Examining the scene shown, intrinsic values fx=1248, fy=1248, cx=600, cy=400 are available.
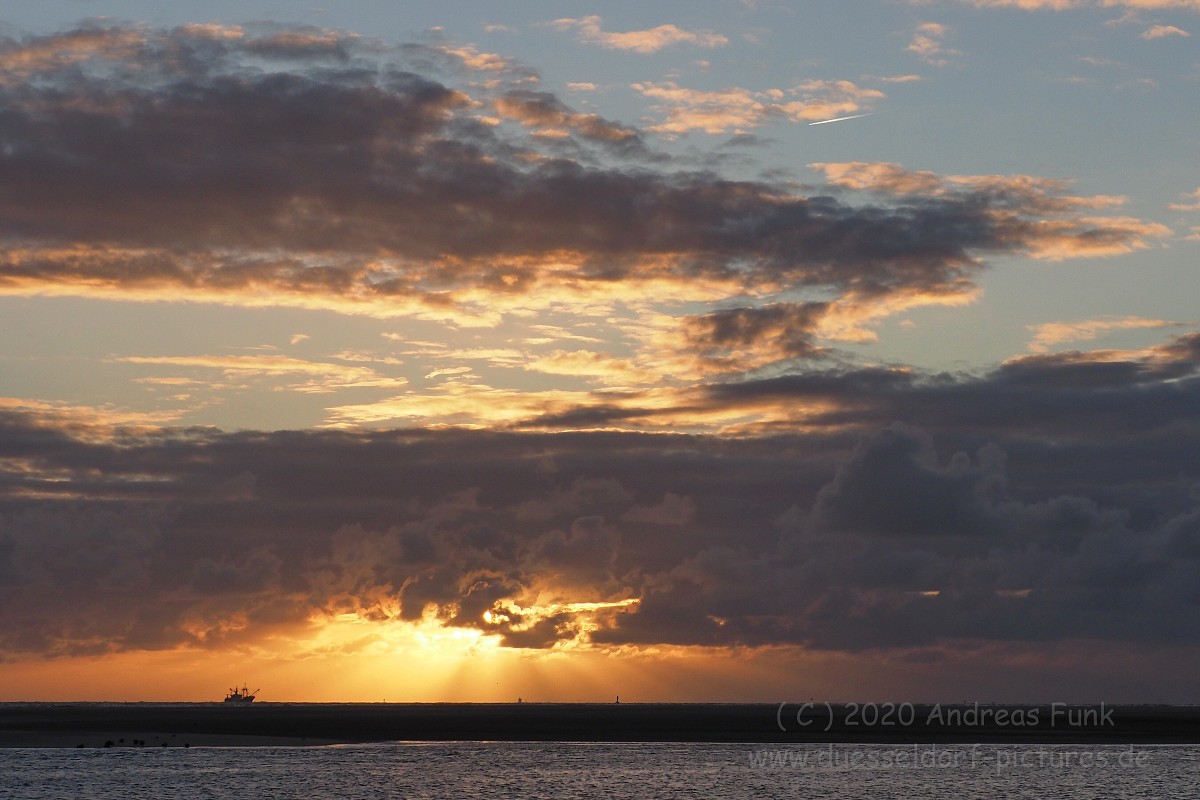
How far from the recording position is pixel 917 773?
145 m

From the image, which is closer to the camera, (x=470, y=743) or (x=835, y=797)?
(x=835, y=797)

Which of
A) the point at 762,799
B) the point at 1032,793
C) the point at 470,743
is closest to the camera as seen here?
the point at 762,799

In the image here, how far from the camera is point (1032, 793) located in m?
125

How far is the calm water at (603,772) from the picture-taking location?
12144 cm

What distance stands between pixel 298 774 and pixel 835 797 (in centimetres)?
5917

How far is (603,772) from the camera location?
463ft

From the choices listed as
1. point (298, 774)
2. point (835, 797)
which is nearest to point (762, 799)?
point (835, 797)

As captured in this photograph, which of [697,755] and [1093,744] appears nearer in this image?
[697,755]

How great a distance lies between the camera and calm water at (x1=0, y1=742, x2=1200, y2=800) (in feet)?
398

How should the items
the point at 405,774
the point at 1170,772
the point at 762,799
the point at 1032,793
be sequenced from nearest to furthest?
the point at 762,799, the point at 1032,793, the point at 405,774, the point at 1170,772

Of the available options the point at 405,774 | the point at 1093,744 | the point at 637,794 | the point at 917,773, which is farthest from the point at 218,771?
the point at 1093,744

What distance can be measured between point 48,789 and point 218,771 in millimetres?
23663

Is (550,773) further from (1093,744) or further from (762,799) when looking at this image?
(1093,744)

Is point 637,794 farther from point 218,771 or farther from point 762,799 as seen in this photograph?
point 218,771
